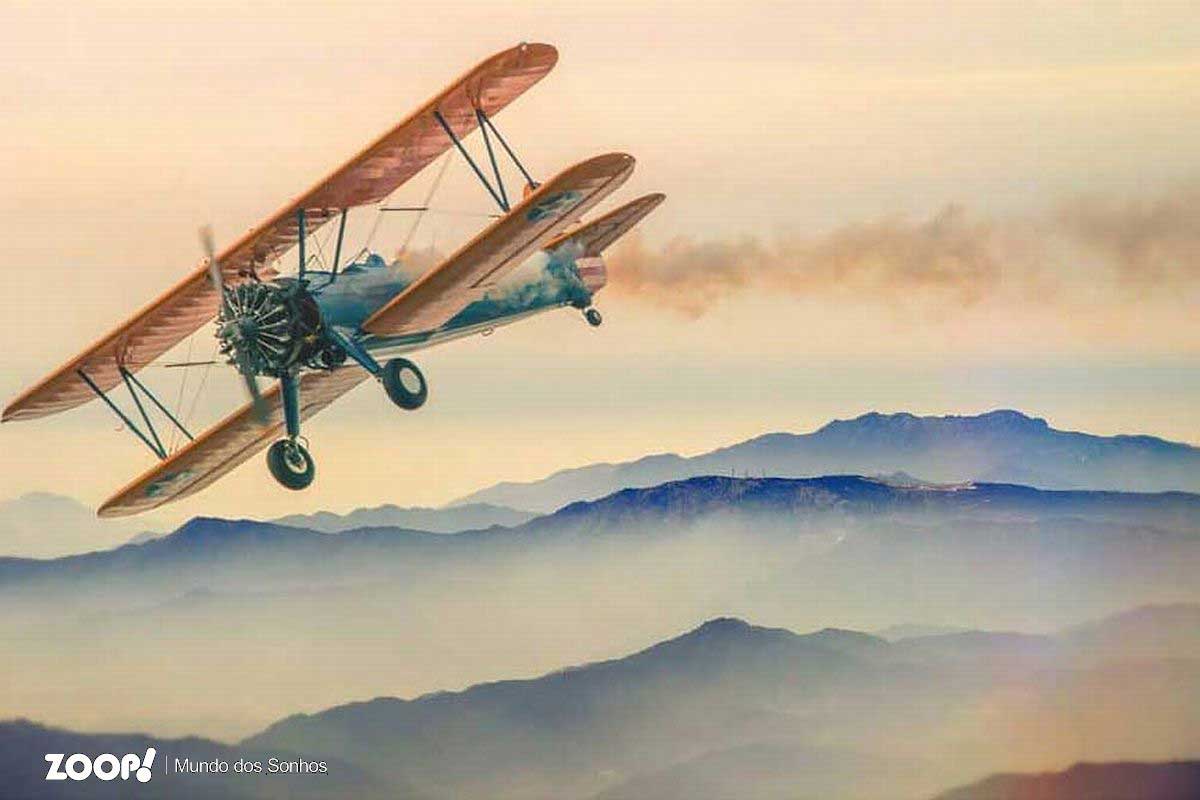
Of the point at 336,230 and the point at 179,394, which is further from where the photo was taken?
the point at 179,394

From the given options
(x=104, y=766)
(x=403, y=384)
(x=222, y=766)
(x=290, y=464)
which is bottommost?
(x=222, y=766)

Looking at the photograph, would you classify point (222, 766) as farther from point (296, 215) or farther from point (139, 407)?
point (296, 215)

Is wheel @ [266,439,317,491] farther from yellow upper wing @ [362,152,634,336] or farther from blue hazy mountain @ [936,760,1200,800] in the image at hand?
blue hazy mountain @ [936,760,1200,800]

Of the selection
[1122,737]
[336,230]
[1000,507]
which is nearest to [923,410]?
[1000,507]

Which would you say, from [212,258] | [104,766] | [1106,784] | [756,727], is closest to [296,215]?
[212,258]

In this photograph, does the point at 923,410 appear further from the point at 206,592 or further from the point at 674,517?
the point at 206,592

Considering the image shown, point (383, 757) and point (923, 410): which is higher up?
point (923, 410)
